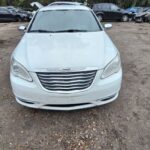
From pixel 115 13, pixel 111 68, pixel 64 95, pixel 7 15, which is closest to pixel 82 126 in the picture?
pixel 64 95

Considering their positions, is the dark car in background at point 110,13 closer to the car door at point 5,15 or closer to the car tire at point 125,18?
the car tire at point 125,18

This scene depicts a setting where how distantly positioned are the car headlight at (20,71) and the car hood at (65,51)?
0.06 meters

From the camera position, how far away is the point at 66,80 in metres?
3.48

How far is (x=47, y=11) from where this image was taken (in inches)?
220

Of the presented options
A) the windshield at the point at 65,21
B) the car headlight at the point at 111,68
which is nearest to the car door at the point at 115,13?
the windshield at the point at 65,21

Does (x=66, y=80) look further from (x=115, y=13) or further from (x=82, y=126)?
(x=115, y=13)

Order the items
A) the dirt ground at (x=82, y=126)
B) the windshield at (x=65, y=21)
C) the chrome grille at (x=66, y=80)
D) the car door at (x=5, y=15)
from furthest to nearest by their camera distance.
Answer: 1. the car door at (x=5, y=15)
2. the windshield at (x=65, y=21)
3. the chrome grille at (x=66, y=80)
4. the dirt ground at (x=82, y=126)

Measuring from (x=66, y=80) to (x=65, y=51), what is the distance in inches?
23.5

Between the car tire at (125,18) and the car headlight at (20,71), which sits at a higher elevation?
the car headlight at (20,71)

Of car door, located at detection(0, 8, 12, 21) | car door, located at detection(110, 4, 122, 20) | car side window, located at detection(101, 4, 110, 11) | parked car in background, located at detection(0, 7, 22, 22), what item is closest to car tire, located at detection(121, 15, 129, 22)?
car door, located at detection(110, 4, 122, 20)

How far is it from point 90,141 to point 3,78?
106 inches

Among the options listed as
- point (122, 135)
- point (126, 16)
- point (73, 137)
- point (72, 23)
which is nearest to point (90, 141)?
point (73, 137)

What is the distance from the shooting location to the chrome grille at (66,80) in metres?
3.48

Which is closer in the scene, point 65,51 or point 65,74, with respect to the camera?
point 65,74
